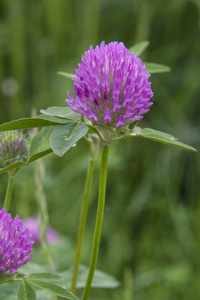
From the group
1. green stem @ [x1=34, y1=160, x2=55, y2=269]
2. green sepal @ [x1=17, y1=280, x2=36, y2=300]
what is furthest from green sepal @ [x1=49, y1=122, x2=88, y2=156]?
green stem @ [x1=34, y1=160, x2=55, y2=269]

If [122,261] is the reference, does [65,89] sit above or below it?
above

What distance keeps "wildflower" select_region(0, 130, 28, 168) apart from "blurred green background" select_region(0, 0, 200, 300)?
871mm

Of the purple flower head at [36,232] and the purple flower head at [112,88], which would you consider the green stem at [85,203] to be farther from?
the purple flower head at [36,232]

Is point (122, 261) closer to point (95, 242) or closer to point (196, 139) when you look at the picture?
point (196, 139)

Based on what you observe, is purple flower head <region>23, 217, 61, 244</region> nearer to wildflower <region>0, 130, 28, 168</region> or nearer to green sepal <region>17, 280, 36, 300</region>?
wildflower <region>0, 130, 28, 168</region>

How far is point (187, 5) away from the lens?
2648 millimetres

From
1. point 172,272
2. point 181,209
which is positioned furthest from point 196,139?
point 172,272

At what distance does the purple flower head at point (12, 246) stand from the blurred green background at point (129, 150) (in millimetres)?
979

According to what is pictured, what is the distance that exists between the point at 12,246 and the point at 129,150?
175cm

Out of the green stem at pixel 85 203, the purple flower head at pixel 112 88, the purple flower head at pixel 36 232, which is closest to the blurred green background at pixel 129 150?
the purple flower head at pixel 36 232

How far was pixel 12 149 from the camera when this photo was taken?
2.30 feet

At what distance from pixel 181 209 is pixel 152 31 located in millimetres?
1082

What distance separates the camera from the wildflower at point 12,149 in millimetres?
699

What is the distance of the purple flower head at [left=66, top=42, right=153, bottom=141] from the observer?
1.94 ft
